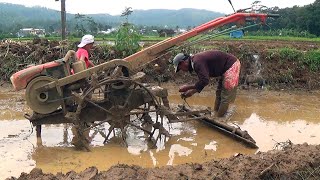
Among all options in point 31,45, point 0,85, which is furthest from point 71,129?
point 31,45

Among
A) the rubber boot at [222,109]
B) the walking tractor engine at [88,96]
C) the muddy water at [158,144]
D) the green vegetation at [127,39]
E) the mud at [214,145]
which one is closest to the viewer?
the mud at [214,145]

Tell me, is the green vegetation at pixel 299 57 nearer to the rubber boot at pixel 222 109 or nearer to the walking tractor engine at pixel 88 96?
the rubber boot at pixel 222 109

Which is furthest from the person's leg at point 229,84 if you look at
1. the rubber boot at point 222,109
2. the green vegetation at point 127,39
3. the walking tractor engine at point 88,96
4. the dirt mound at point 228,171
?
the green vegetation at point 127,39

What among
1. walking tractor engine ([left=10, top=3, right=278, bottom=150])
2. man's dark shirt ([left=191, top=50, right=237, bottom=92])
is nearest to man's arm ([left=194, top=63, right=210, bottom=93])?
man's dark shirt ([left=191, top=50, right=237, bottom=92])

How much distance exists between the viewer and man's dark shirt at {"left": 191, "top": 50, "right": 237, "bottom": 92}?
27.7 feet

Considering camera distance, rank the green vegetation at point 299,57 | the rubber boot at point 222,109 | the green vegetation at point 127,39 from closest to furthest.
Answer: the rubber boot at point 222,109 < the green vegetation at point 299,57 < the green vegetation at point 127,39

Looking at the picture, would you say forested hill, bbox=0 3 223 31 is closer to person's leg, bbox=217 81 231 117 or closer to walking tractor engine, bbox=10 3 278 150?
person's leg, bbox=217 81 231 117

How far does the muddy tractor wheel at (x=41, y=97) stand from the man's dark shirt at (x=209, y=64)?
270 cm

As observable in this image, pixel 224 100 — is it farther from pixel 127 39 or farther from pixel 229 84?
pixel 127 39

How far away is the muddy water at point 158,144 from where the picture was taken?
703 cm

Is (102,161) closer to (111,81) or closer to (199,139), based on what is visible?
(111,81)

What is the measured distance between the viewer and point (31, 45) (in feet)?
47.7

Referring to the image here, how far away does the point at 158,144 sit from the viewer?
7965 millimetres

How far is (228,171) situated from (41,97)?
3.77 meters
